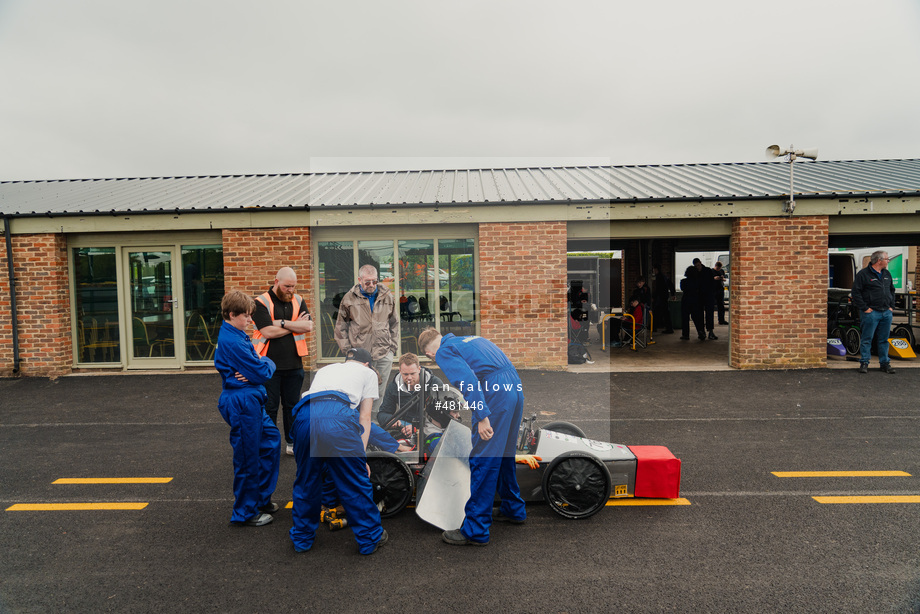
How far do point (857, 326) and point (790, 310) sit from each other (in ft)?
8.02

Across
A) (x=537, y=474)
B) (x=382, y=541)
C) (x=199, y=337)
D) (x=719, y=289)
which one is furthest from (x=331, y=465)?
(x=719, y=289)

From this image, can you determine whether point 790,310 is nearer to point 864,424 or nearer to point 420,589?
point 864,424

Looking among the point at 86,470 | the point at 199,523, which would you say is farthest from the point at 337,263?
the point at 199,523

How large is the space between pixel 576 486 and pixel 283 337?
3192 mm

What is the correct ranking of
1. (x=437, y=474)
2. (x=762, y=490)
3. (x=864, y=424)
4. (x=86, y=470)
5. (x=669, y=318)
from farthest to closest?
(x=669, y=318) → (x=864, y=424) → (x=86, y=470) → (x=762, y=490) → (x=437, y=474)

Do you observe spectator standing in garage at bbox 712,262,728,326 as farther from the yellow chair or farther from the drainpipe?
the drainpipe

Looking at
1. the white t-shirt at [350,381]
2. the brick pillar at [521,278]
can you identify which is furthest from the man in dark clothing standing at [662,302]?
the white t-shirt at [350,381]

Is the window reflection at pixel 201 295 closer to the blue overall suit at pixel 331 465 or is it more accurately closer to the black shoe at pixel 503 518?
the blue overall suit at pixel 331 465

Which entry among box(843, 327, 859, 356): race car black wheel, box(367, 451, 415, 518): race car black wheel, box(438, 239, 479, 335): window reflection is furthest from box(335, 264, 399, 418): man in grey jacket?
box(843, 327, 859, 356): race car black wheel

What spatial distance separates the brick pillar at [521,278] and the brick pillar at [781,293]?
336cm

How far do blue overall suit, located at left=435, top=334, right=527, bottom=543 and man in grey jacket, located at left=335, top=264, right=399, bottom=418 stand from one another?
7.18 feet

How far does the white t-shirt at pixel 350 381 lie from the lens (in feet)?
12.8

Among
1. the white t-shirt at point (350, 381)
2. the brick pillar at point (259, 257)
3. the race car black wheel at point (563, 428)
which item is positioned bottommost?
the race car black wheel at point (563, 428)

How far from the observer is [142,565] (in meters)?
3.79
